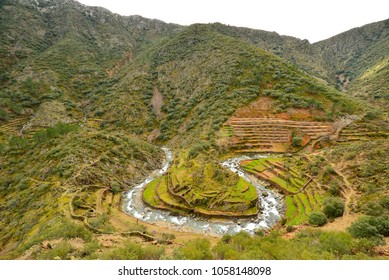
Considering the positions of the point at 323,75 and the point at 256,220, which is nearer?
the point at 256,220

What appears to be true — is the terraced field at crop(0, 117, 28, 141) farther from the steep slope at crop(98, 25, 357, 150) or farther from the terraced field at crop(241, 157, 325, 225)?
the terraced field at crop(241, 157, 325, 225)

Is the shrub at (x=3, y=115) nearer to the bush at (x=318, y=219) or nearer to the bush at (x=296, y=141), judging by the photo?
the bush at (x=296, y=141)

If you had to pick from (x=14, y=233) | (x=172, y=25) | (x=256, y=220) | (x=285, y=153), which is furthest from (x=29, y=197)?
(x=172, y=25)

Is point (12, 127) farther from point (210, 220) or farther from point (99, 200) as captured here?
point (210, 220)

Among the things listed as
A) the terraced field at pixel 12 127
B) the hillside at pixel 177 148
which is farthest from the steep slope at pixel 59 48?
the terraced field at pixel 12 127

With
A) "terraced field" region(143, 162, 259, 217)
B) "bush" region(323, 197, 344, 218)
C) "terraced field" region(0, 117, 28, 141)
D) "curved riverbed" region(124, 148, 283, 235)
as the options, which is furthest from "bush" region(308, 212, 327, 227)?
"terraced field" region(0, 117, 28, 141)

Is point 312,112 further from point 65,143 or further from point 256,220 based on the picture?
point 65,143
